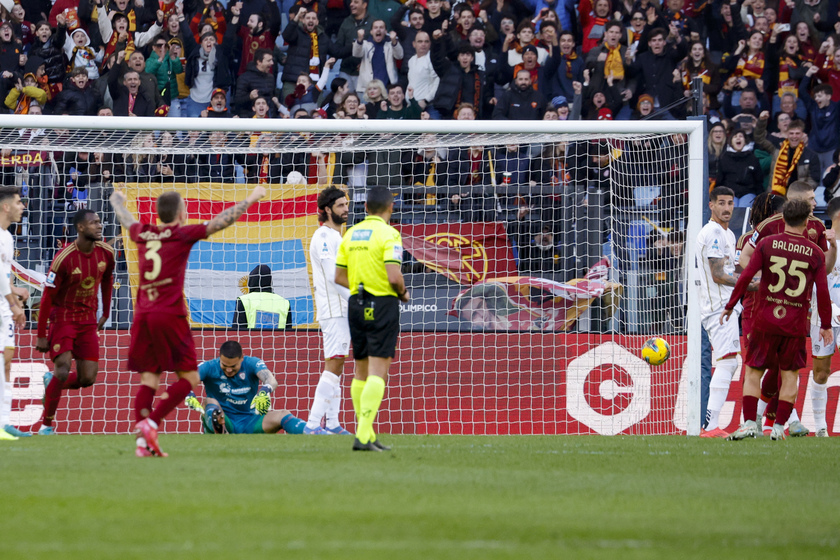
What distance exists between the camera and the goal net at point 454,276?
11.0 metres

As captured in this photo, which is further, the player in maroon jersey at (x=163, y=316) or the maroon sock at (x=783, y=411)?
the maroon sock at (x=783, y=411)

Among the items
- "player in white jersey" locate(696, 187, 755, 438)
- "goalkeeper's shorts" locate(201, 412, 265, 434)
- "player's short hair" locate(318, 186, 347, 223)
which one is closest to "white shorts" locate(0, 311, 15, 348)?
"goalkeeper's shorts" locate(201, 412, 265, 434)

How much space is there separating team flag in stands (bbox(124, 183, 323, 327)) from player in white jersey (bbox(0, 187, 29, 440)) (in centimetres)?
228

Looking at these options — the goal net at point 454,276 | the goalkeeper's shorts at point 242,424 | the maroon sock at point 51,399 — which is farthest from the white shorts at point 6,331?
the goal net at point 454,276

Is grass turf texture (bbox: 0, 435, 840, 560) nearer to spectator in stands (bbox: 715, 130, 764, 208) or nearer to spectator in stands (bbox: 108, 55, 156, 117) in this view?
spectator in stands (bbox: 715, 130, 764, 208)

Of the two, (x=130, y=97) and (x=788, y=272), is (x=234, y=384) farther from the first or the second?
(x=130, y=97)

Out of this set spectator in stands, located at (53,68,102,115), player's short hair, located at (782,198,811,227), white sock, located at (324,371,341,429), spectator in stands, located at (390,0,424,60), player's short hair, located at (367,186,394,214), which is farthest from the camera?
spectator in stands, located at (390,0,424,60)

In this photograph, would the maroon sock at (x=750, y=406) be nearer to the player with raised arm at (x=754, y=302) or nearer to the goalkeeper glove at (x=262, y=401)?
the player with raised arm at (x=754, y=302)

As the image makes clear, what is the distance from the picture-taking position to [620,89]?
606 inches

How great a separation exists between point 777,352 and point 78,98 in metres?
10.2

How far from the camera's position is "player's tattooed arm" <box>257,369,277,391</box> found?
31.3 feet

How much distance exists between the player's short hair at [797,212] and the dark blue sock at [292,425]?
4.67 metres

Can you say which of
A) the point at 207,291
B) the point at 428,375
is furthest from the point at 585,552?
the point at 207,291

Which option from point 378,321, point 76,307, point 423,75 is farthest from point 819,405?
point 423,75
